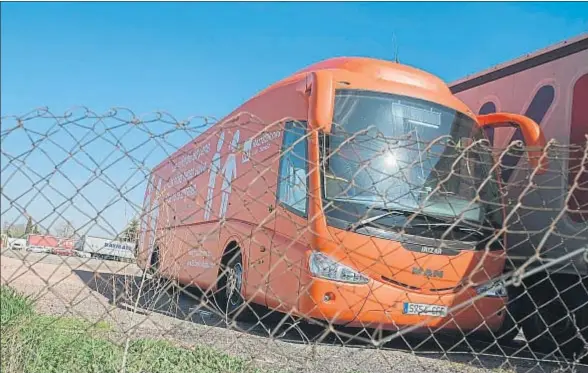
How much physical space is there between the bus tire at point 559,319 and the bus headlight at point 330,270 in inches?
70.5

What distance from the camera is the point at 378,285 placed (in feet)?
16.5

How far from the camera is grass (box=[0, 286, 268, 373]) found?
9.94 feet

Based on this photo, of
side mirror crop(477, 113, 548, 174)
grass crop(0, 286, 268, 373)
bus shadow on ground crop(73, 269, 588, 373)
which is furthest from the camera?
side mirror crop(477, 113, 548, 174)

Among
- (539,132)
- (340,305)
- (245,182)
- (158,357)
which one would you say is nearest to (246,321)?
(245,182)

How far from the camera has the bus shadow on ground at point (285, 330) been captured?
3357 mm

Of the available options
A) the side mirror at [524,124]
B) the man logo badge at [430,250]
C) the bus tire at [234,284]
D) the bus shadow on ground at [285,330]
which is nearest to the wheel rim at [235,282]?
the bus tire at [234,284]

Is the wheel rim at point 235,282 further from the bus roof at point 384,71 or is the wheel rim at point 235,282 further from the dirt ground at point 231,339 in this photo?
the bus roof at point 384,71

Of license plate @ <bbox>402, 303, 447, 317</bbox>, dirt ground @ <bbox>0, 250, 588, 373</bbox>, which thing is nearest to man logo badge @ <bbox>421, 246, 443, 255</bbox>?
license plate @ <bbox>402, 303, 447, 317</bbox>

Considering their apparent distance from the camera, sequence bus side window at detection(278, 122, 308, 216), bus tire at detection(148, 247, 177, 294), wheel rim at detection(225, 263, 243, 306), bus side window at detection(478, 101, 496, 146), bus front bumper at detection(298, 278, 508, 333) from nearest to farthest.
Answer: bus tire at detection(148, 247, 177, 294), bus front bumper at detection(298, 278, 508, 333), bus side window at detection(278, 122, 308, 216), wheel rim at detection(225, 263, 243, 306), bus side window at detection(478, 101, 496, 146)

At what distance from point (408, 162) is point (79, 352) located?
9.79ft

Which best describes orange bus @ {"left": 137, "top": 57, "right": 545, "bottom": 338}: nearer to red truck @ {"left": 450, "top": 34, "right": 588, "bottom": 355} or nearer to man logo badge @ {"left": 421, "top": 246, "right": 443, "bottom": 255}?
man logo badge @ {"left": 421, "top": 246, "right": 443, "bottom": 255}

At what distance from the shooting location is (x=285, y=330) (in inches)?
197

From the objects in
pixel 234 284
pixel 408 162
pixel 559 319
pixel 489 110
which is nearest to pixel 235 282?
pixel 234 284

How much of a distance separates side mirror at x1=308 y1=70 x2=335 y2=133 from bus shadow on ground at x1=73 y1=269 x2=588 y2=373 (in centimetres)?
157
